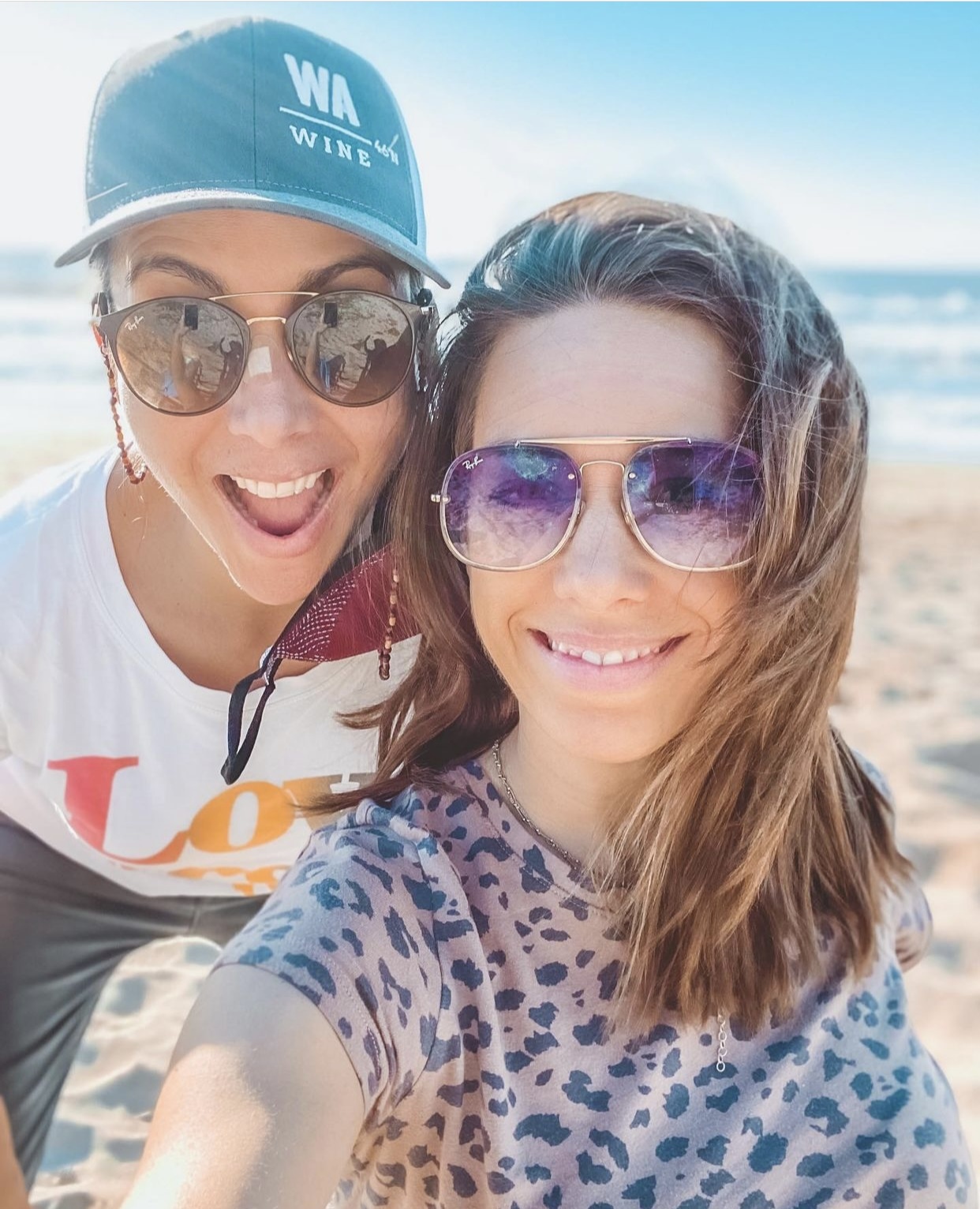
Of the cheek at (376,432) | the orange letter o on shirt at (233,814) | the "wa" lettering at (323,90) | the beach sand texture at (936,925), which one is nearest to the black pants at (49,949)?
the beach sand texture at (936,925)

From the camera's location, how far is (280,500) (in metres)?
1.92

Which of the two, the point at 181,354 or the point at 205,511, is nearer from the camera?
the point at 181,354

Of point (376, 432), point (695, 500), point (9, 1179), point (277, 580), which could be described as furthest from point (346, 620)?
point (9, 1179)

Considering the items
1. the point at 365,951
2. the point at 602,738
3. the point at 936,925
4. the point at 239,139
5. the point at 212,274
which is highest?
the point at 239,139

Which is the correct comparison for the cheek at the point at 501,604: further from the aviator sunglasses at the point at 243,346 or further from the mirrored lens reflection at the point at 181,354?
the mirrored lens reflection at the point at 181,354

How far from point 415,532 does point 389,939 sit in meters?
0.69

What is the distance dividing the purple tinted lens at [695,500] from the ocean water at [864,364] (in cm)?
679

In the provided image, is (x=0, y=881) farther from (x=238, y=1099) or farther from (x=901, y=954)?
(x=901, y=954)

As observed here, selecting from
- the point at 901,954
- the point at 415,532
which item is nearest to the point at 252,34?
the point at 415,532

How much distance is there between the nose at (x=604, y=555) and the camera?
1.39 m

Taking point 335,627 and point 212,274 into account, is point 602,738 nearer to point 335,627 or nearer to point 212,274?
point 335,627

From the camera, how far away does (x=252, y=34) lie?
1.79 m

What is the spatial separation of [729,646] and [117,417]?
135 centimetres

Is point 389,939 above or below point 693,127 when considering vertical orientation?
below
